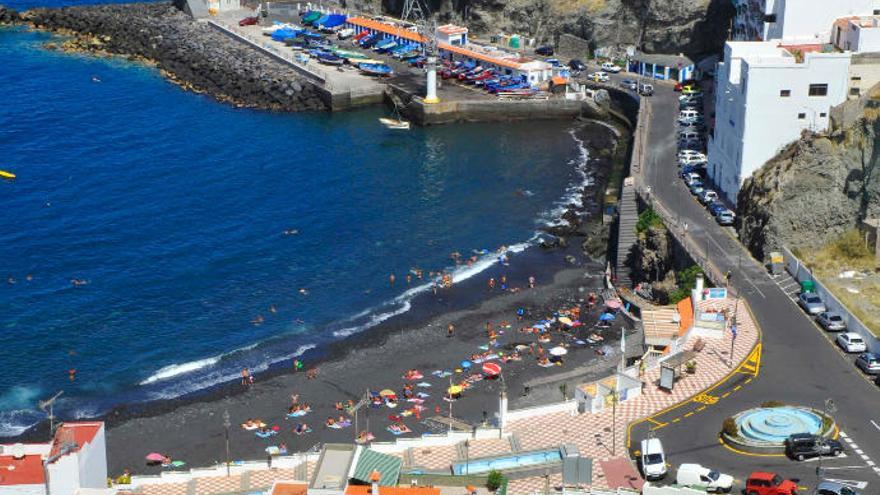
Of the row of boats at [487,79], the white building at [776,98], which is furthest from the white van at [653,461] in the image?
the row of boats at [487,79]

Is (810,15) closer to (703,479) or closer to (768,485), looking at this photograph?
(768,485)

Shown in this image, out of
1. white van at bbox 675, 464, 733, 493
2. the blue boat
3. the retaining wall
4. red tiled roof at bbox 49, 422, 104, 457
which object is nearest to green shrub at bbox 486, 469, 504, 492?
white van at bbox 675, 464, 733, 493

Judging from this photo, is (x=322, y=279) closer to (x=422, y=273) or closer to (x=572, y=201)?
(x=422, y=273)

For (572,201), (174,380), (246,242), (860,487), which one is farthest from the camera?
(572,201)

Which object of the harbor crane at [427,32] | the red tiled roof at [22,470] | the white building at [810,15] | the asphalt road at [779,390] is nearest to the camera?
the red tiled roof at [22,470]

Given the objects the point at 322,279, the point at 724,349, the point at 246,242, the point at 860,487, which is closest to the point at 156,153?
the point at 246,242

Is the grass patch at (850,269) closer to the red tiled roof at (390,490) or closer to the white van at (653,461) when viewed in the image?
the white van at (653,461)

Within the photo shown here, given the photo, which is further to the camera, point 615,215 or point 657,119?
point 657,119

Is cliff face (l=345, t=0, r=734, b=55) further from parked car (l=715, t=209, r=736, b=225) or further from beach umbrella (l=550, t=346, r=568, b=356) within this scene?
beach umbrella (l=550, t=346, r=568, b=356)
